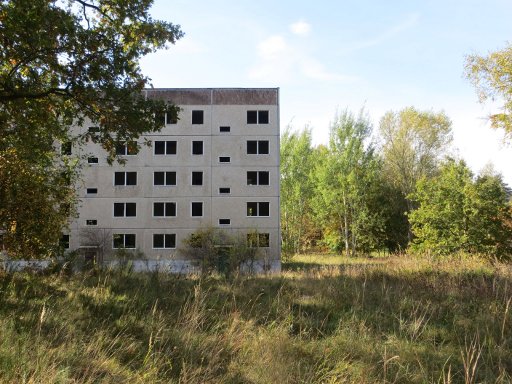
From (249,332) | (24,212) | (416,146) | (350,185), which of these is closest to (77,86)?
(24,212)

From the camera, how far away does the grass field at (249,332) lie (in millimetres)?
4191

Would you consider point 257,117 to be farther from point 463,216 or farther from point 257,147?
point 463,216

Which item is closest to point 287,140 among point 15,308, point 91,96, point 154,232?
point 154,232

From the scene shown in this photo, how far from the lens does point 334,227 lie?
155ft

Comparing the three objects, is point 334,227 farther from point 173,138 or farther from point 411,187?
point 173,138

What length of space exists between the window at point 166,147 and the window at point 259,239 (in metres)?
9.92

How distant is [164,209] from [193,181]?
3.45 metres

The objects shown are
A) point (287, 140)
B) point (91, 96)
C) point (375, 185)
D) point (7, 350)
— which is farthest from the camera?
point (287, 140)

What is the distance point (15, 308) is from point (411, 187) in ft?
144

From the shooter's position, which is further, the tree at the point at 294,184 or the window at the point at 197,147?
the tree at the point at 294,184

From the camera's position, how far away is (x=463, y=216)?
30.9 m

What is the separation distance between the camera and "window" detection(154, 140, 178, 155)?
37.5m

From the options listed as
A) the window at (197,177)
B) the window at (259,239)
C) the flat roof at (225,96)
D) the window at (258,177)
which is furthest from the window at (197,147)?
the window at (259,239)

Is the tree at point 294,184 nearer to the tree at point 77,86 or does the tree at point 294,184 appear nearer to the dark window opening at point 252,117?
the dark window opening at point 252,117
